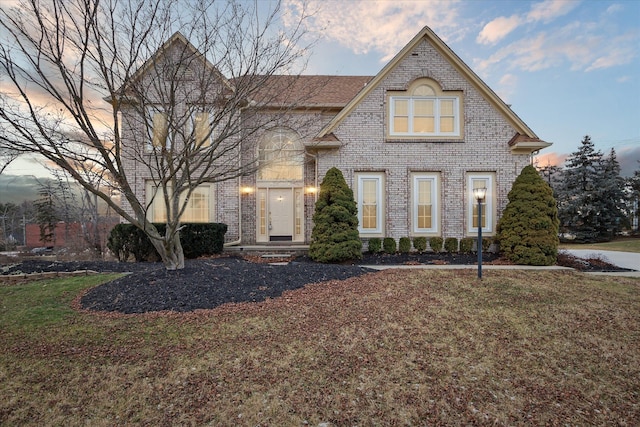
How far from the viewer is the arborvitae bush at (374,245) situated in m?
10.5

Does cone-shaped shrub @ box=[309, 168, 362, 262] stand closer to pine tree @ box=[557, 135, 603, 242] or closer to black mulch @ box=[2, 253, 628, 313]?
black mulch @ box=[2, 253, 628, 313]

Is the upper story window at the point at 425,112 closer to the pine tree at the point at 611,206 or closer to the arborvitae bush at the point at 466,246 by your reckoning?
the arborvitae bush at the point at 466,246

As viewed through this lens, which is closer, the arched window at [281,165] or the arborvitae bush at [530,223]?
the arborvitae bush at [530,223]

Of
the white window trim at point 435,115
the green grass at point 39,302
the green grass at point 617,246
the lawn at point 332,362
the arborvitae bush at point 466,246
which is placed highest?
the white window trim at point 435,115

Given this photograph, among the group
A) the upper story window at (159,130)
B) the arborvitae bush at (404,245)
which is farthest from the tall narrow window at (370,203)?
the upper story window at (159,130)

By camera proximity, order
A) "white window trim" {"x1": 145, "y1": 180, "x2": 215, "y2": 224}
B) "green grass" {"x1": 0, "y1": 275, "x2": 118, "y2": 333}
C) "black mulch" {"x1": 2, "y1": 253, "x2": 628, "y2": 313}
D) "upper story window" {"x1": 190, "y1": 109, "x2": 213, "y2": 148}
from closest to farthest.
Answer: "green grass" {"x1": 0, "y1": 275, "x2": 118, "y2": 333}
"black mulch" {"x1": 2, "y1": 253, "x2": 628, "y2": 313}
"upper story window" {"x1": 190, "y1": 109, "x2": 213, "y2": 148}
"white window trim" {"x1": 145, "y1": 180, "x2": 215, "y2": 224}

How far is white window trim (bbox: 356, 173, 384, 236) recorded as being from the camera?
1078cm

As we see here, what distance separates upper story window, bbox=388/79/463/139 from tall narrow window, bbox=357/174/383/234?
1718mm

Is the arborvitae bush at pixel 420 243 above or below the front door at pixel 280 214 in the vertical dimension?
below

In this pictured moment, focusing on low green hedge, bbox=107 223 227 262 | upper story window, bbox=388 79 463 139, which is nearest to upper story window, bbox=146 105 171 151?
low green hedge, bbox=107 223 227 262

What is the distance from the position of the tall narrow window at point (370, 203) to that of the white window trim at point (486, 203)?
3113mm

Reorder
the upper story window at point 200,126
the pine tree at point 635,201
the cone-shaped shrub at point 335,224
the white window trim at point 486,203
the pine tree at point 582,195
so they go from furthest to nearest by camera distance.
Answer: the pine tree at point 635,201
the pine tree at point 582,195
the white window trim at point 486,203
the cone-shaped shrub at point 335,224
the upper story window at point 200,126

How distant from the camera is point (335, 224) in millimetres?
9391

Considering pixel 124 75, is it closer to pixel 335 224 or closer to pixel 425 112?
pixel 335 224
